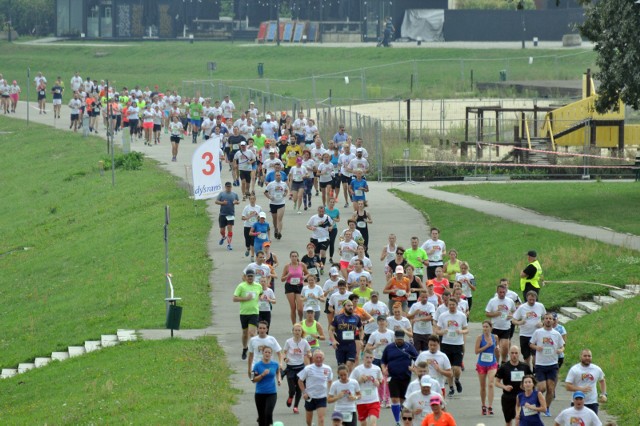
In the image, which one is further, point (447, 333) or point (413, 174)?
point (413, 174)

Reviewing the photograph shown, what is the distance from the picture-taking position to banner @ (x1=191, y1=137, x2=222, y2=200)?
3222 cm

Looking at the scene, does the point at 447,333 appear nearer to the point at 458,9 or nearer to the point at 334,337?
the point at 334,337

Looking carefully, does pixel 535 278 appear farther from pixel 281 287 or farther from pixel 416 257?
pixel 281 287

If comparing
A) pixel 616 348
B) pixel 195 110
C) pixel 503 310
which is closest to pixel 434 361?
pixel 503 310

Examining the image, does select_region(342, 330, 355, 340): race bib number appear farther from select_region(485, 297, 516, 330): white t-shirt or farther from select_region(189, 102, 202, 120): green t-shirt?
select_region(189, 102, 202, 120): green t-shirt

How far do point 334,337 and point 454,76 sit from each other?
59.2 meters

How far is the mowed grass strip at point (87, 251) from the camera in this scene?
29.7 metres

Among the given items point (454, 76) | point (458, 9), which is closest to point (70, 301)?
point (454, 76)

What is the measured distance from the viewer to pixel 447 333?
2128cm

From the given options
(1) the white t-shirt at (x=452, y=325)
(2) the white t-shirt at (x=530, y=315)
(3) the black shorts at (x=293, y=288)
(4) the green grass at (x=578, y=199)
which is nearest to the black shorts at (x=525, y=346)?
(2) the white t-shirt at (x=530, y=315)

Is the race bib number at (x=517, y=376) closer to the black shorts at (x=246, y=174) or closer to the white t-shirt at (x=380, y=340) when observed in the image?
the white t-shirt at (x=380, y=340)

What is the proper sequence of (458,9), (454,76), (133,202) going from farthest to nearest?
(458,9)
(454,76)
(133,202)

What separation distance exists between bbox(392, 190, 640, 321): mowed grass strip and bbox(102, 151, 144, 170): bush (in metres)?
17.2

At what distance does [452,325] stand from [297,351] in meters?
2.53
